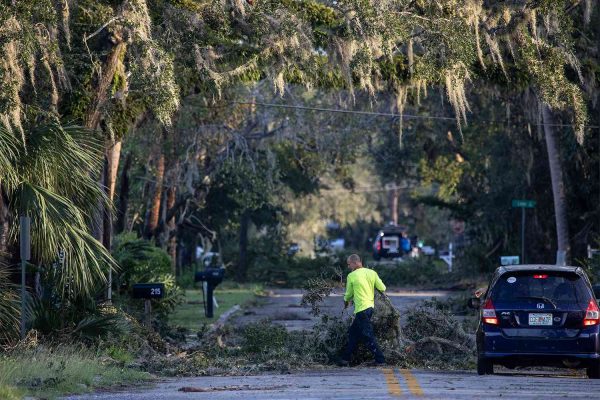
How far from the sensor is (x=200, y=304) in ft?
134

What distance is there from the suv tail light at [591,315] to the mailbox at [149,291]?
8772 mm

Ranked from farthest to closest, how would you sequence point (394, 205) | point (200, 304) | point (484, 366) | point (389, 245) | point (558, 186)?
1. point (394, 205)
2. point (389, 245)
3. point (200, 304)
4. point (558, 186)
5. point (484, 366)

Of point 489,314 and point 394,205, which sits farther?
point 394,205

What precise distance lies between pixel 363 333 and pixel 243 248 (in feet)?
131

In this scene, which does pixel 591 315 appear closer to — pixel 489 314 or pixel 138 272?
pixel 489 314

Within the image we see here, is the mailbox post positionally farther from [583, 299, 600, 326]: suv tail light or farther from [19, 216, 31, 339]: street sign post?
[583, 299, 600, 326]: suv tail light

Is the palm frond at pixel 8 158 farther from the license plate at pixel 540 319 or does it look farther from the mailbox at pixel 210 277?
the mailbox at pixel 210 277

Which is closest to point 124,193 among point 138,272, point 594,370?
point 138,272

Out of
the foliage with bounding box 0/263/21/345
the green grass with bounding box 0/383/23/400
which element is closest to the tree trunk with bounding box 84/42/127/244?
the foliage with bounding box 0/263/21/345

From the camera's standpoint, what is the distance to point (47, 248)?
63.0ft

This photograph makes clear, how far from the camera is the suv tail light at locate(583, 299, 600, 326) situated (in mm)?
16953

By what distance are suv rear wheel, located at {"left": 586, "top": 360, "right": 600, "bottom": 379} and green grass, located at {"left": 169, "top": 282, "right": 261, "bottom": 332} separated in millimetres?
12332

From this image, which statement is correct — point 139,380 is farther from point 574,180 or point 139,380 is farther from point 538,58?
point 574,180

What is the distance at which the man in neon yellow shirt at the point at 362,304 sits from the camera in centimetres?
1902
